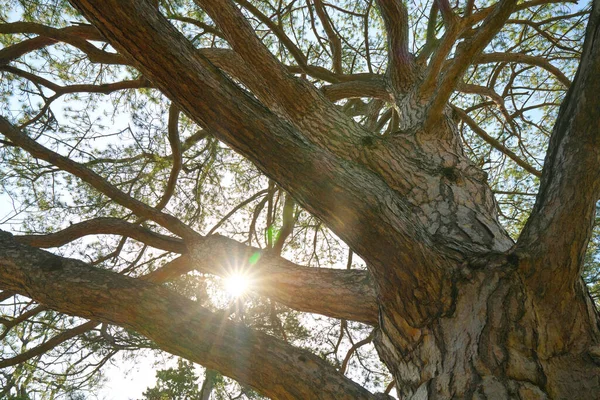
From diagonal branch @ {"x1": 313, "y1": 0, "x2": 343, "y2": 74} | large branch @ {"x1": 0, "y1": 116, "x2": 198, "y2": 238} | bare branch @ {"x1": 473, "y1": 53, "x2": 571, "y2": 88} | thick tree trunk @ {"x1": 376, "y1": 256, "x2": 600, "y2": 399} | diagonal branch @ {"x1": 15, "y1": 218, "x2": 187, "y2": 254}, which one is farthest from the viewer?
diagonal branch @ {"x1": 313, "y1": 0, "x2": 343, "y2": 74}

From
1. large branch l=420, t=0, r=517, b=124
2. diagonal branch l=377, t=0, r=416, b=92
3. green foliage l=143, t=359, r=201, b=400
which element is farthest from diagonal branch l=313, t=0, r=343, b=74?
green foliage l=143, t=359, r=201, b=400

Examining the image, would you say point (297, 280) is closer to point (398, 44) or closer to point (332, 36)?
point (398, 44)

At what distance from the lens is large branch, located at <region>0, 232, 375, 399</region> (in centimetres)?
109

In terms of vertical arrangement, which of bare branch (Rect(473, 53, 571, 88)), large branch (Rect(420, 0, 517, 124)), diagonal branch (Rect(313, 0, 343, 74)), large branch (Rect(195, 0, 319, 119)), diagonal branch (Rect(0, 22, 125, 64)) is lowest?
large branch (Rect(420, 0, 517, 124))

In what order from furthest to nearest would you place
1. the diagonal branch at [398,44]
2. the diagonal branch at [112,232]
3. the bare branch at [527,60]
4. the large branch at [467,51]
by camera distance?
the bare branch at [527,60]
the diagonal branch at [398,44]
the diagonal branch at [112,232]
the large branch at [467,51]

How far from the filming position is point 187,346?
3.79 ft

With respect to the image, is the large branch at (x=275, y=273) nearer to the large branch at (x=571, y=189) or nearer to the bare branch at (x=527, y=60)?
the large branch at (x=571, y=189)

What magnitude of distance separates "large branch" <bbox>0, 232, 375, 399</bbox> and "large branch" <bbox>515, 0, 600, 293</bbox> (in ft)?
1.98

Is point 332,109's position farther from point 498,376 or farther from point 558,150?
point 498,376

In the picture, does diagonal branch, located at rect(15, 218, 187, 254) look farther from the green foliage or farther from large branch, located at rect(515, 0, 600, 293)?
the green foliage

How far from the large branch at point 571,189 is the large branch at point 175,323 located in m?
0.60

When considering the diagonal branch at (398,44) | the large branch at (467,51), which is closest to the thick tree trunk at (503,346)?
the large branch at (467,51)

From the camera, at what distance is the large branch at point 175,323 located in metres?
1.09

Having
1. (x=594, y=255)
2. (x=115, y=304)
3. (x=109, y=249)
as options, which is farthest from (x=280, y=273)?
(x=594, y=255)
